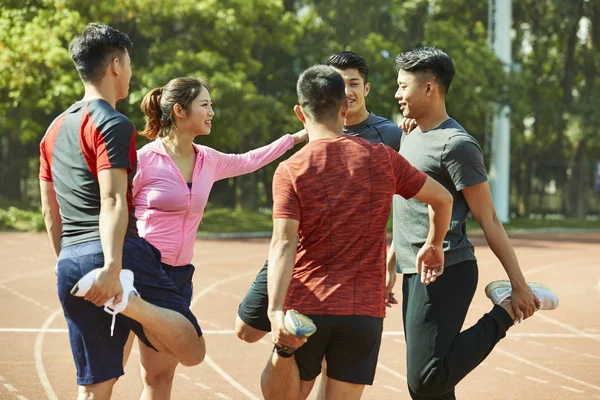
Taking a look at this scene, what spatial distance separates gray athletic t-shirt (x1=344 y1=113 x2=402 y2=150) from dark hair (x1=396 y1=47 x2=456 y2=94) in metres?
0.71

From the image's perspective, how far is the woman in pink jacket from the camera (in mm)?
4980

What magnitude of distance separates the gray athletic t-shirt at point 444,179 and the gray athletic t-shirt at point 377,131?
23.5 inches

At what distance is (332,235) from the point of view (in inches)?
151

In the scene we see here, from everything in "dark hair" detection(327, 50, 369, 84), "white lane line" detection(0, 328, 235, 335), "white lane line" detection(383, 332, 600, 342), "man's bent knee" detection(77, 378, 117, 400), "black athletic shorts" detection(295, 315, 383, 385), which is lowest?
"white lane line" detection(383, 332, 600, 342)

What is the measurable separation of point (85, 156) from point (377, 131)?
82.9 inches

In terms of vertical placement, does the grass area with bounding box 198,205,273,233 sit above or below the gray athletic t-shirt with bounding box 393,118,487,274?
below

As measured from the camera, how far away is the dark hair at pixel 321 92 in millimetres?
3863

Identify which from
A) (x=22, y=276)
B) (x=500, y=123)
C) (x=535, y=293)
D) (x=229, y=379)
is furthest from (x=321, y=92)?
(x=500, y=123)

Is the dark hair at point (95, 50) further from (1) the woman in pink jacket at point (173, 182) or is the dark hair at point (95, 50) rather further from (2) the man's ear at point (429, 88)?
(2) the man's ear at point (429, 88)

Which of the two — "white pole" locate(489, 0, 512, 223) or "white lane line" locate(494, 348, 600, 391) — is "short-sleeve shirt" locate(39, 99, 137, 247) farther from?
"white pole" locate(489, 0, 512, 223)

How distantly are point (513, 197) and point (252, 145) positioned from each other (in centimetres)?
1586

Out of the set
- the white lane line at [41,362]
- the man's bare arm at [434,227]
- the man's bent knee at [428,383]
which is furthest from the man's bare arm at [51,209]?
the white lane line at [41,362]

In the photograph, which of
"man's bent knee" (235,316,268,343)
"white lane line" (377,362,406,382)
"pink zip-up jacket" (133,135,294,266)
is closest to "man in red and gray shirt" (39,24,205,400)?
"pink zip-up jacket" (133,135,294,266)

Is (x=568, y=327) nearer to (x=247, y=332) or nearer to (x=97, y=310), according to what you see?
(x=247, y=332)
